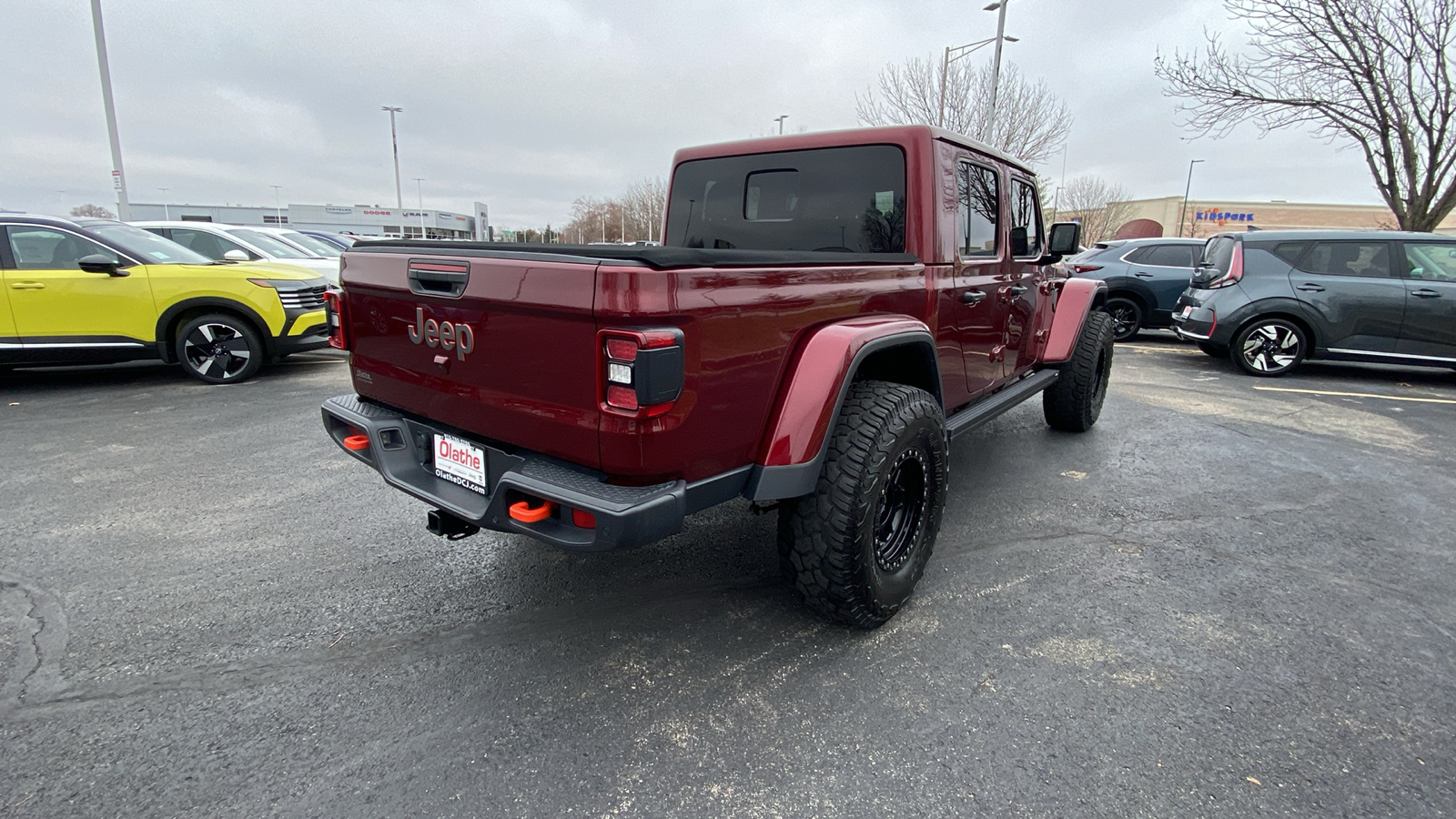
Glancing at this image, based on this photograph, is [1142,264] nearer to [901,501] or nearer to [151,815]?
[901,501]

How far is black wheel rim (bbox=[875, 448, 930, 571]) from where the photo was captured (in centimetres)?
273

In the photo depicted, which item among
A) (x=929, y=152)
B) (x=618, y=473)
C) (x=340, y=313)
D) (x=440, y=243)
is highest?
(x=929, y=152)

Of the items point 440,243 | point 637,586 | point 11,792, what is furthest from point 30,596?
point 637,586

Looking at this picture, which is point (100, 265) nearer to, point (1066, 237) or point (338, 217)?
point (1066, 237)

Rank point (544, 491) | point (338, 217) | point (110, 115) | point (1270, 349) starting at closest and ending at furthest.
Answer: point (544, 491) → point (1270, 349) → point (110, 115) → point (338, 217)

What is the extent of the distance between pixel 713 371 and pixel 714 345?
0.08 metres

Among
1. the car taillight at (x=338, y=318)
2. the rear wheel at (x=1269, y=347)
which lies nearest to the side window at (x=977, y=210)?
the car taillight at (x=338, y=318)

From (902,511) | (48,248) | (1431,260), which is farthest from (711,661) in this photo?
(1431,260)

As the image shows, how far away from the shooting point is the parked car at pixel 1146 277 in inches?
424

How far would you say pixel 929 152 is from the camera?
126 inches

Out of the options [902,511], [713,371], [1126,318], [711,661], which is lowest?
[711,661]

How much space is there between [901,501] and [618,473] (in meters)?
1.36

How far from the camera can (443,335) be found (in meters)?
2.40

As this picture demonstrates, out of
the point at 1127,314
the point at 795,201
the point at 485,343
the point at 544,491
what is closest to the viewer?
the point at 544,491
